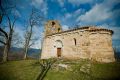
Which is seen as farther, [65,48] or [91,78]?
[65,48]

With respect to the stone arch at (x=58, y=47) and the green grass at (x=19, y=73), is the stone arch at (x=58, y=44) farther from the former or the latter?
the green grass at (x=19, y=73)

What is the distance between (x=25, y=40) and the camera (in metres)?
29.0

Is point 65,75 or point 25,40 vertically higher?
point 25,40

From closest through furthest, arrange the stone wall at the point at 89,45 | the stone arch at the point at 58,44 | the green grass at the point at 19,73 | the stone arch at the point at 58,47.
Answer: the green grass at the point at 19,73 → the stone wall at the point at 89,45 → the stone arch at the point at 58,44 → the stone arch at the point at 58,47

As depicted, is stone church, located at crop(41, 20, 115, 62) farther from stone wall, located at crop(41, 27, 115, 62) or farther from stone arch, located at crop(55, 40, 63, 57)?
stone arch, located at crop(55, 40, 63, 57)

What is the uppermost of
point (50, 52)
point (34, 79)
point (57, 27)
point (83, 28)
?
point (57, 27)

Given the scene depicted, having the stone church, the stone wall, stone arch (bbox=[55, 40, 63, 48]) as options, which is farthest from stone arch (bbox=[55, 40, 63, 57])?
the stone wall

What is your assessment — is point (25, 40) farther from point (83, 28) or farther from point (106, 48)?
point (106, 48)

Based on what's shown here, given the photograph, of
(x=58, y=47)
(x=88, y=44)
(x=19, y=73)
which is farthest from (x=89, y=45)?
(x=19, y=73)

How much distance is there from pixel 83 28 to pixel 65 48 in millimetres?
4982

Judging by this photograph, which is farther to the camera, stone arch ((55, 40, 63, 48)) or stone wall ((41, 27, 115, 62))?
stone arch ((55, 40, 63, 48))

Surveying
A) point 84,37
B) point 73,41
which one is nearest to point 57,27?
point 73,41

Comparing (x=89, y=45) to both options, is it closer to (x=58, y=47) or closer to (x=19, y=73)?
(x=58, y=47)

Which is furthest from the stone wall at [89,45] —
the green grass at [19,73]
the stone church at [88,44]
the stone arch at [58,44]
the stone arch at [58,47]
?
the green grass at [19,73]
